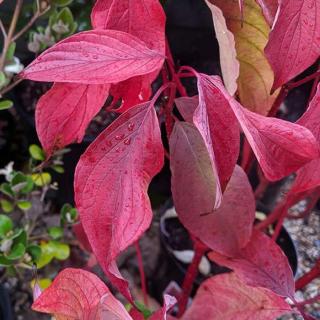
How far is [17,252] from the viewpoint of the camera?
82cm

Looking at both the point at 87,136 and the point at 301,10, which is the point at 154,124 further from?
the point at 87,136

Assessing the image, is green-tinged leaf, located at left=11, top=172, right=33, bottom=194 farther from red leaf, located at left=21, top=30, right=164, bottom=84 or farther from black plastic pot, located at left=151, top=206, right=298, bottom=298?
red leaf, located at left=21, top=30, right=164, bottom=84

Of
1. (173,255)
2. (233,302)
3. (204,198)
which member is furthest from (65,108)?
(173,255)

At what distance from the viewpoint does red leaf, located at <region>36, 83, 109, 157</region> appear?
0.52m

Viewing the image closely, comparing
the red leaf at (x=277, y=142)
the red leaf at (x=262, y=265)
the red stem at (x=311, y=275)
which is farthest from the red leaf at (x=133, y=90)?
the red stem at (x=311, y=275)

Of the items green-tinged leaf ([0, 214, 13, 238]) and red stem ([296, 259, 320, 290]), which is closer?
red stem ([296, 259, 320, 290])

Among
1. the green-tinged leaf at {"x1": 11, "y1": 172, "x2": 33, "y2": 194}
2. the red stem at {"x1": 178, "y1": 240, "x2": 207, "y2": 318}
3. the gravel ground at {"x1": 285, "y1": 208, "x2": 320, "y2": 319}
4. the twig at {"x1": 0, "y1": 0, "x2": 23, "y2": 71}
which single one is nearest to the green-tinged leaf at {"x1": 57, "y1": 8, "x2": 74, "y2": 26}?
the twig at {"x1": 0, "y1": 0, "x2": 23, "y2": 71}

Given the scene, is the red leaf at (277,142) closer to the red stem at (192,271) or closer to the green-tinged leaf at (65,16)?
the red stem at (192,271)

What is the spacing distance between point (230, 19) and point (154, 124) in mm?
165

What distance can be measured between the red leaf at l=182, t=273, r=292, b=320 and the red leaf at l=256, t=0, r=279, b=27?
11.2 inches

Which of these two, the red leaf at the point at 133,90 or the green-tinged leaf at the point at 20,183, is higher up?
the red leaf at the point at 133,90

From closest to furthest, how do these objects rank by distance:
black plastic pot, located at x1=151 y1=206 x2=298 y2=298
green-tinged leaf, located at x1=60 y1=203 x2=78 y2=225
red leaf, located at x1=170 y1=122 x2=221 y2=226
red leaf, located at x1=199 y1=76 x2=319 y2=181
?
red leaf, located at x1=199 y1=76 x2=319 y2=181 < red leaf, located at x1=170 y1=122 x2=221 y2=226 < green-tinged leaf, located at x1=60 y1=203 x2=78 y2=225 < black plastic pot, located at x1=151 y1=206 x2=298 y2=298

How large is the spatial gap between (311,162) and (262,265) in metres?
0.22

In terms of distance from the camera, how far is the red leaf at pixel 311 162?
472mm
